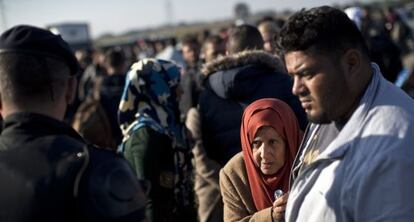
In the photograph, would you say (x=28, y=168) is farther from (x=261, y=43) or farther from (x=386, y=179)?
(x=261, y=43)

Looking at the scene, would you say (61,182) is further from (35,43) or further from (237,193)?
(237,193)

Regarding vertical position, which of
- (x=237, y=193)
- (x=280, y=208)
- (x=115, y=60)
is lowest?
(x=115, y=60)

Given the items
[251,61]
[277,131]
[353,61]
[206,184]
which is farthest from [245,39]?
[353,61]

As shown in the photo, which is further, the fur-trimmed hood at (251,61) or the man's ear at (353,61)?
the fur-trimmed hood at (251,61)

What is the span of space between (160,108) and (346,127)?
202 cm

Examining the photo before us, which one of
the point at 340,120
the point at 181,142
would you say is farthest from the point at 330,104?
the point at 181,142

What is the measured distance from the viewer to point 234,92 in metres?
3.53

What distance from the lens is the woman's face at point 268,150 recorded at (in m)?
2.77

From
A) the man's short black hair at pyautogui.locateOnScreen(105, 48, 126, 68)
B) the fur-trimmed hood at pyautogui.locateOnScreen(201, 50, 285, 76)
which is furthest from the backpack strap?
the man's short black hair at pyautogui.locateOnScreen(105, 48, 126, 68)

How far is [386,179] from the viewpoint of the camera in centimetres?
170

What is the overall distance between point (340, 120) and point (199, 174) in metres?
2.48

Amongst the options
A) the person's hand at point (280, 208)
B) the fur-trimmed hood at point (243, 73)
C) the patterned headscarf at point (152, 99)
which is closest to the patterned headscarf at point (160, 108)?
the patterned headscarf at point (152, 99)

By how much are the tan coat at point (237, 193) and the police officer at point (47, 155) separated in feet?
3.63

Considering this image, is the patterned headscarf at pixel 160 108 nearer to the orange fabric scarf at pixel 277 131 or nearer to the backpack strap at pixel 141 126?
the backpack strap at pixel 141 126
